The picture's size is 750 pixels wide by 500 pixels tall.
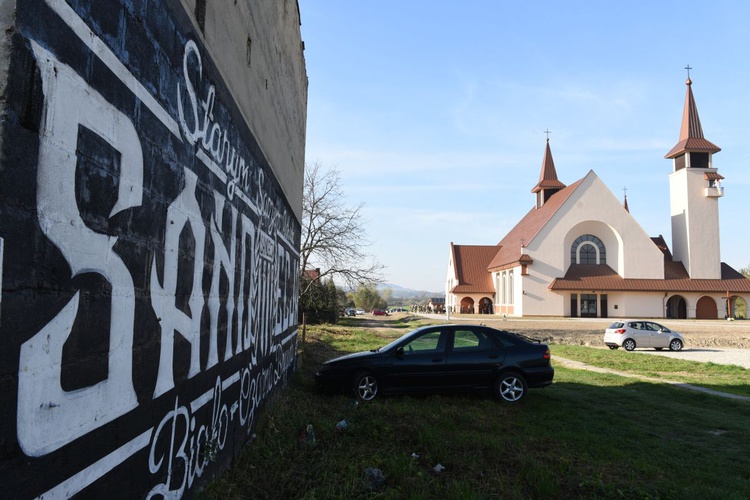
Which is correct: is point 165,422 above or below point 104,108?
below

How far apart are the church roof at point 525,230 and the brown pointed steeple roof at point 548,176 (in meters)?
2.62

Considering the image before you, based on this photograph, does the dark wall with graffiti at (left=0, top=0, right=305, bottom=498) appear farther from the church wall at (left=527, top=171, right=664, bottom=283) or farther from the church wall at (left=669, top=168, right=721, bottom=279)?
the church wall at (left=669, top=168, right=721, bottom=279)

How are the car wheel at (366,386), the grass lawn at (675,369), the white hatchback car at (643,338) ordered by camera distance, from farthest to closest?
1. the white hatchback car at (643,338)
2. the grass lawn at (675,369)
3. the car wheel at (366,386)

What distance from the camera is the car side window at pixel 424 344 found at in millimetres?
9852

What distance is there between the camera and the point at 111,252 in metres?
2.37

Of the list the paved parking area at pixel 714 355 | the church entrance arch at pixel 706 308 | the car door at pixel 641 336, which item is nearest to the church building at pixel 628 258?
the church entrance arch at pixel 706 308

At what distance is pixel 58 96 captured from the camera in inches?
76.1

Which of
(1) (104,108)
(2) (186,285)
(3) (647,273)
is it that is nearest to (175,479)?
(2) (186,285)

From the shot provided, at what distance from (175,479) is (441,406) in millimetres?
6095

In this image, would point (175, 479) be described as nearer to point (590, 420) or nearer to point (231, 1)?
point (231, 1)

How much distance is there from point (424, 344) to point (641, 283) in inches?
2024

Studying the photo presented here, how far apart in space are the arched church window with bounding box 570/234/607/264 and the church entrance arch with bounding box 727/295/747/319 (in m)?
13.6

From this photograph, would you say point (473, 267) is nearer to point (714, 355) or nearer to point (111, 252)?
point (714, 355)

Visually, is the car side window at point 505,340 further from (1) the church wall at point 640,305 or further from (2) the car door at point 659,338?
(1) the church wall at point 640,305
